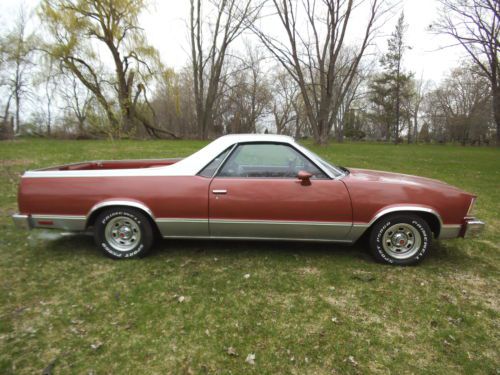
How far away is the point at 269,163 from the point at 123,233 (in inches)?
80.8

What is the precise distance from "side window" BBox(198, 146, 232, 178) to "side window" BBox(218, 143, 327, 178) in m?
0.08

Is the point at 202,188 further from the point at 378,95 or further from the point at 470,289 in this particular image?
the point at 378,95

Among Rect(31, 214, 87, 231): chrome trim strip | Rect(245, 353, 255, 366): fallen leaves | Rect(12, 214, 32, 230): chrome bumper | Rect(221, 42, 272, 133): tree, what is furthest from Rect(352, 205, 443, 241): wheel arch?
Rect(221, 42, 272, 133): tree

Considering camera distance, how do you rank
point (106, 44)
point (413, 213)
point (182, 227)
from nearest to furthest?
point (413, 213) < point (182, 227) < point (106, 44)

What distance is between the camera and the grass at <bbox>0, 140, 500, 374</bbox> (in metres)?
2.14

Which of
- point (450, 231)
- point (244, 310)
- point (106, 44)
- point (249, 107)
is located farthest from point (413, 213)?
point (249, 107)

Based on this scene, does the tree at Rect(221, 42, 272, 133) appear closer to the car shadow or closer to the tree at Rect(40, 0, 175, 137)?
the tree at Rect(40, 0, 175, 137)

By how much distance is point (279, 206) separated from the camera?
10.9 feet

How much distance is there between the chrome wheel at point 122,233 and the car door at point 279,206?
971mm

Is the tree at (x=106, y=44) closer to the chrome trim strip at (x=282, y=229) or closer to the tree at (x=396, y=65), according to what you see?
the chrome trim strip at (x=282, y=229)

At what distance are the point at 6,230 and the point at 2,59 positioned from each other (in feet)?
86.7

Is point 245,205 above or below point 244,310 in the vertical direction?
above

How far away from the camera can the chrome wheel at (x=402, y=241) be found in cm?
342

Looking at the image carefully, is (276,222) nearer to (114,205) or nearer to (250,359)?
(250,359)
